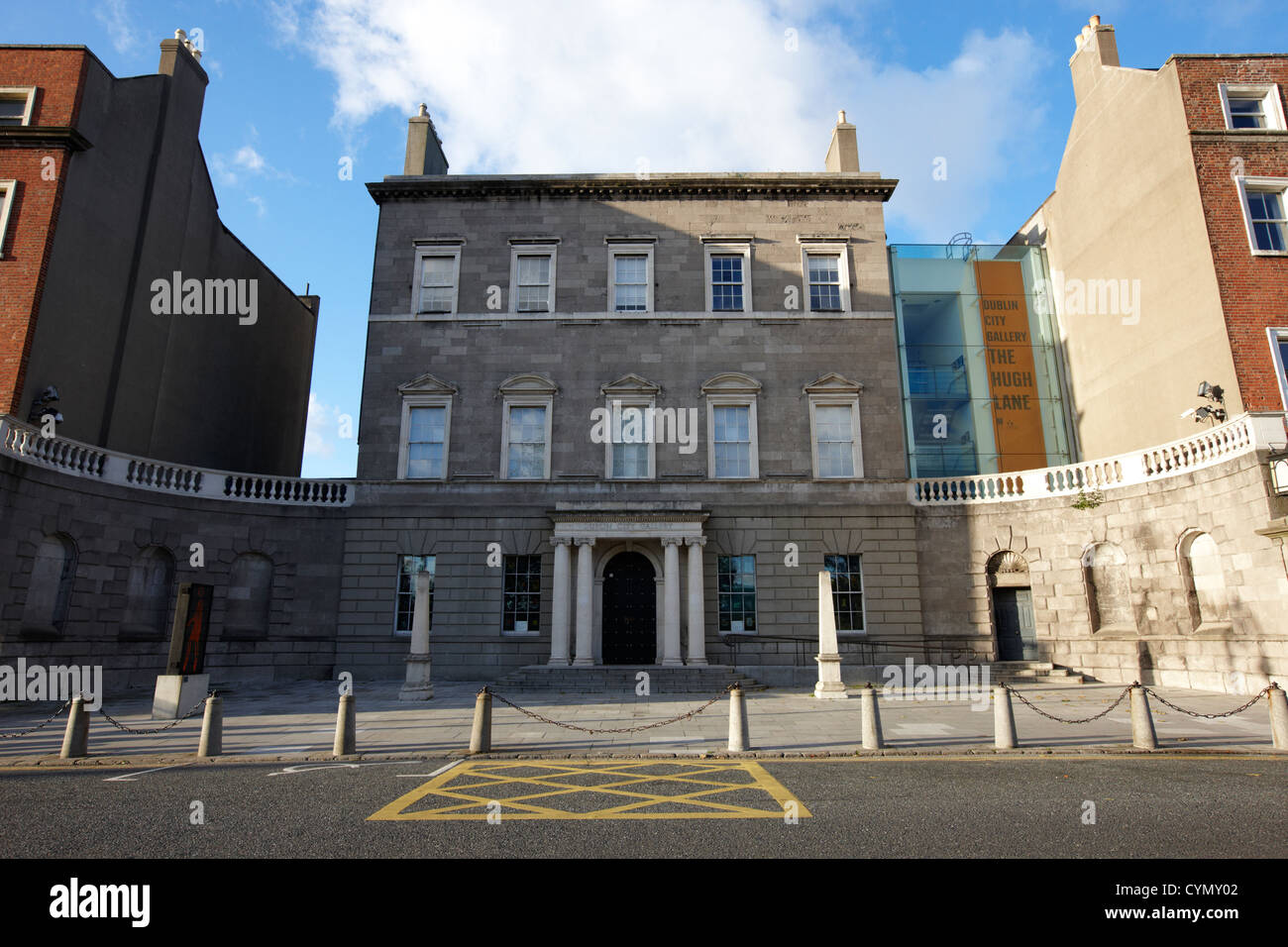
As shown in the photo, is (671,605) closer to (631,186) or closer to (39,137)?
(631,186)

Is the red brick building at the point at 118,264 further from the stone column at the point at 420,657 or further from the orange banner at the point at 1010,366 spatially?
the orange banner at the point at 1010,366

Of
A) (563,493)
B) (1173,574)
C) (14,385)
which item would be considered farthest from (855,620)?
(14,385)

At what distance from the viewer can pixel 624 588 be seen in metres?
22.4

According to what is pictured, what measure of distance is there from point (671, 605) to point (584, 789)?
12.6 meters

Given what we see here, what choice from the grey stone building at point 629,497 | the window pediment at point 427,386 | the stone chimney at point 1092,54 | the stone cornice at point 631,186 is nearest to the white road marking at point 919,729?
the grey stone building at point 629,497

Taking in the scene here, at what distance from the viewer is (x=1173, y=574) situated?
1830 cm

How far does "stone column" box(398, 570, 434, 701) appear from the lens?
17.5 metres

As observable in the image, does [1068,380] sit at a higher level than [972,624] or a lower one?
higher

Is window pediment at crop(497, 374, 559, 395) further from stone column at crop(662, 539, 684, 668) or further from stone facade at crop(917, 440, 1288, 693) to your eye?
stone facade at crop(917, 440, 1288, 693)

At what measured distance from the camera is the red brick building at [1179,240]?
20359 mm

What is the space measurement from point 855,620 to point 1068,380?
15.1 metres

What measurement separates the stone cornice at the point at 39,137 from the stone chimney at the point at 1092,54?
34.0m

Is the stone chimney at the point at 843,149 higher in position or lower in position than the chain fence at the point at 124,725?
higher
